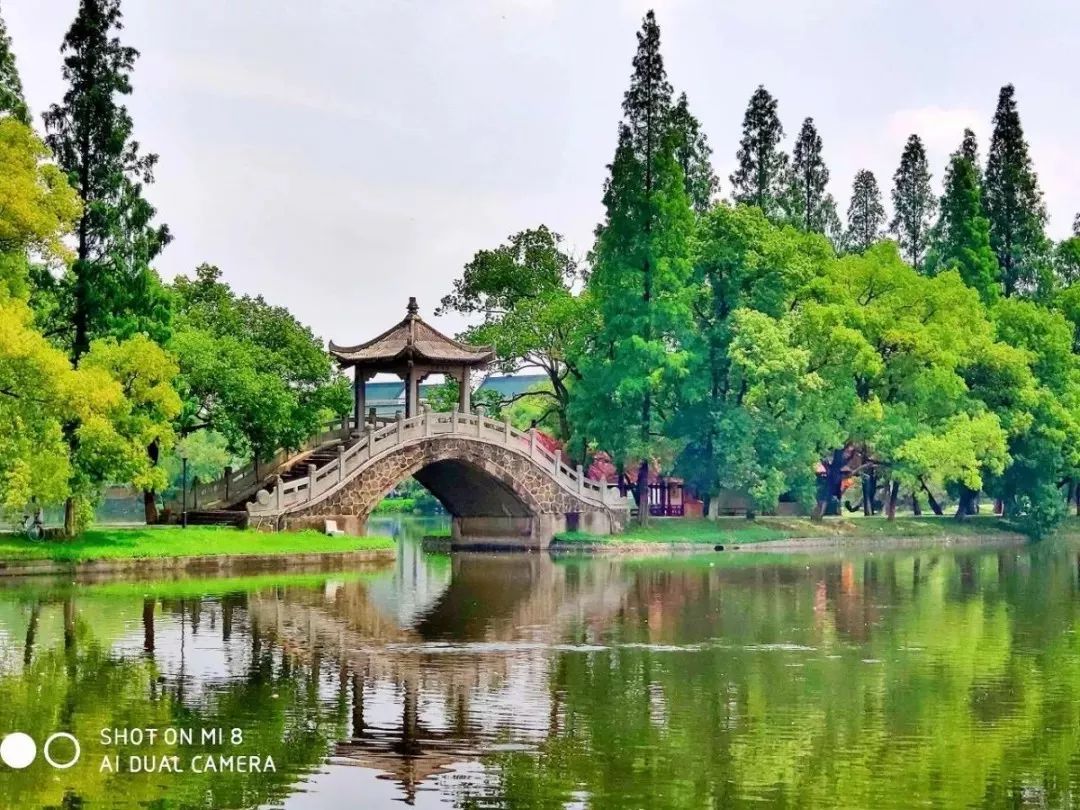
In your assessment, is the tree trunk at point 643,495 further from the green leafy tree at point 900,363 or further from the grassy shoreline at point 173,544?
the grassy shoreline at point 173,544

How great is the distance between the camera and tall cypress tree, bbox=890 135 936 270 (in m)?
69.6

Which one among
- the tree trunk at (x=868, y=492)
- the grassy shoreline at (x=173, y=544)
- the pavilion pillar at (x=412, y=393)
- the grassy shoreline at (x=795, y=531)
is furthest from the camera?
the tree trunk at (x=868, y=492)

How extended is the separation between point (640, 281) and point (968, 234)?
18.3m

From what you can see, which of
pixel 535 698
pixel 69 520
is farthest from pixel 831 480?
pixel 535 698

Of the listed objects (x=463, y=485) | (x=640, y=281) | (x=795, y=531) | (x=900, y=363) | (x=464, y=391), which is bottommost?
(x=795, y=531)

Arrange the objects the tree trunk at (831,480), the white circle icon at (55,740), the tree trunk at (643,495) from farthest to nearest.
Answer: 1. the tree trunk at (831,480)
2. the tree trunk at (643,495)
3. the white circle icon at (55,740)

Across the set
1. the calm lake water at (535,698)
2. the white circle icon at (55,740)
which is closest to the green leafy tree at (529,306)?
the calm lake water at (535,698)

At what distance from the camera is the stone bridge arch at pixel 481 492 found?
45.7 metres

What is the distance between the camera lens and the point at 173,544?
37125 mm

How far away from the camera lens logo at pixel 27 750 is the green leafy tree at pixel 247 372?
27952 millimetres

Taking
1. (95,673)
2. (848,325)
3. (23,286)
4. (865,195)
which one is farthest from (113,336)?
(865,195)

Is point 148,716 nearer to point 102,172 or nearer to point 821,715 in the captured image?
point 821,715

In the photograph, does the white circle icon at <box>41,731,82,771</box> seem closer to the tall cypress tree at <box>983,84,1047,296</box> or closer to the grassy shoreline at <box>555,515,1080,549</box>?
the grassy shoreline at <box>555,515,1080,549</box>

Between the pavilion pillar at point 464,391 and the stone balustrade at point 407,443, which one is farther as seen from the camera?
the pavilion pillar at point 464,391
